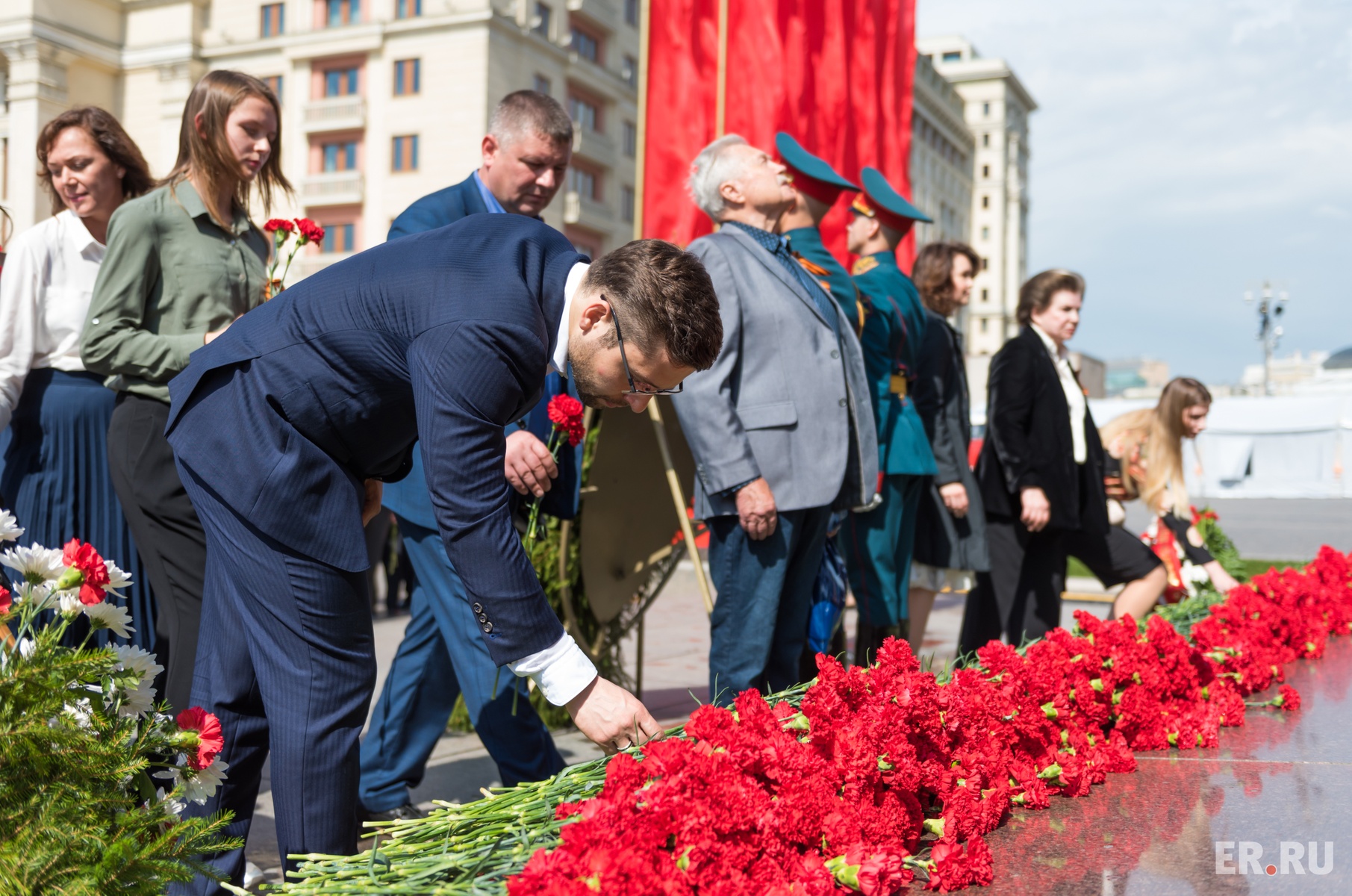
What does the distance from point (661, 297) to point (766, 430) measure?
5.74 ft

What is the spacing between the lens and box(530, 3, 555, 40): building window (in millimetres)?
38809

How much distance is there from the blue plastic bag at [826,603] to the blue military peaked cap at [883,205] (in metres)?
1.89

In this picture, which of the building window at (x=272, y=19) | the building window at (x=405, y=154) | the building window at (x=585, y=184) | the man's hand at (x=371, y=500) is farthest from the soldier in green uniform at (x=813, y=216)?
the building window at (x=272, y=19)

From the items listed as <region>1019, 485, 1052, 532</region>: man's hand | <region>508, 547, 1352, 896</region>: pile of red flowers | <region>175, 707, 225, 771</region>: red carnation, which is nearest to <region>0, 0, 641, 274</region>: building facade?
<region>1019, 485, 1052, 532</region>: man's hand

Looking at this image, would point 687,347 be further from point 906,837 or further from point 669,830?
point 906,837

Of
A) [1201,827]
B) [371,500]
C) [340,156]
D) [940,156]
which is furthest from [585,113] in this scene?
[940,156]

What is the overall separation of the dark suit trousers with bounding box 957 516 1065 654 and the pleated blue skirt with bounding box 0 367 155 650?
136 inches

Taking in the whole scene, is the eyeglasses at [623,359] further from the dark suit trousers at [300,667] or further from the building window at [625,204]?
the building window at [625,204]

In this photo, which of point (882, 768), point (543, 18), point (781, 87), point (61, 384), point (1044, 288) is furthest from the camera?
point (543, 18)

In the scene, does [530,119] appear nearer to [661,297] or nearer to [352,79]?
[661,297]

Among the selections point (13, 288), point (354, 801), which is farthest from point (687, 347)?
point (13, 288)

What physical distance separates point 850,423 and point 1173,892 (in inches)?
82.0

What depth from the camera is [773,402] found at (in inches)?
145

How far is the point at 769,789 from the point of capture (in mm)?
1905
